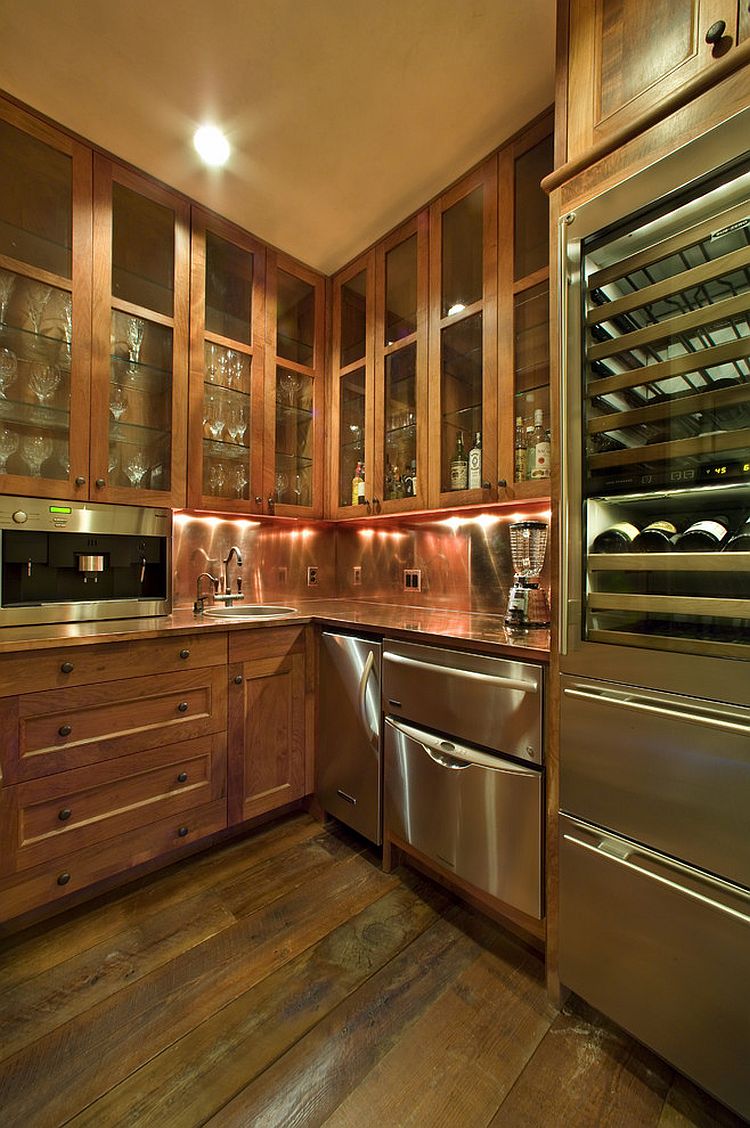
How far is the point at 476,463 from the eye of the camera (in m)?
1.92

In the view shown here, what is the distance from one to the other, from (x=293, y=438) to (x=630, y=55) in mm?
1814

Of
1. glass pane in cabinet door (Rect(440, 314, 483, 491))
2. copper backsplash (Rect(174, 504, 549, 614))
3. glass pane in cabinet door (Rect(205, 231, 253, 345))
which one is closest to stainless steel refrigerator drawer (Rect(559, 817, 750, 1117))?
copper backsplash (Rect(174, 504, 549, 614))

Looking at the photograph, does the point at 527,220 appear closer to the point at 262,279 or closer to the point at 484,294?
the point at 484,294

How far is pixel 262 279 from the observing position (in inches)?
90.7

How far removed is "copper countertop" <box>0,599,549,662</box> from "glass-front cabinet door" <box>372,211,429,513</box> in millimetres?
521

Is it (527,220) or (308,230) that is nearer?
(527,220)

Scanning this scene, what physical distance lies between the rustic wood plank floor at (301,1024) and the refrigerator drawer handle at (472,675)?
2.67 feet

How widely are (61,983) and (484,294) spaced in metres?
2.60

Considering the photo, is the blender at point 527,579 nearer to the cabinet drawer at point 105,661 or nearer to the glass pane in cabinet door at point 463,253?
the glass pane in cabinet door at point 463,253

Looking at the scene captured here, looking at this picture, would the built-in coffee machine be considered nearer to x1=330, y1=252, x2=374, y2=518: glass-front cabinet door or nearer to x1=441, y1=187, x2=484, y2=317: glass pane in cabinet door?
x1=330, y1=252, x2=374, y2=518: glass-front cabinet door

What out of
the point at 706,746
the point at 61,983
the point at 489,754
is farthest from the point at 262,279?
the point at 61,983

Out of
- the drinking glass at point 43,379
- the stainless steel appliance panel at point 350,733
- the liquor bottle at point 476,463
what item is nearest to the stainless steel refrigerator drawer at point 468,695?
the stainless steel appliance panel at point 350,733

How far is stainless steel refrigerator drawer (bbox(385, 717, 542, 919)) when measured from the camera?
1.28 m

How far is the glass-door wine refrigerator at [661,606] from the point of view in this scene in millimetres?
945
